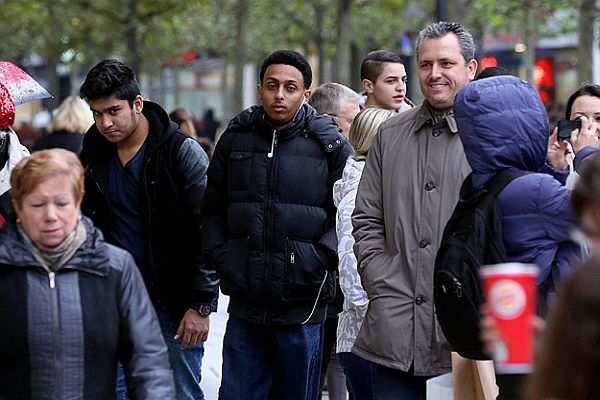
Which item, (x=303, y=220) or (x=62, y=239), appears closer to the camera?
(x=62, y=239)

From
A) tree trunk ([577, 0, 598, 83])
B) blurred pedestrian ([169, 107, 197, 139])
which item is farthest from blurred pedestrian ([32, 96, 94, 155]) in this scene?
tree trunk ([577, 0, 598, 83])

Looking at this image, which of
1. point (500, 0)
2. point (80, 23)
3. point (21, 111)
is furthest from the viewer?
point (21, 111)

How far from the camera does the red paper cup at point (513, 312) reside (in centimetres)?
282

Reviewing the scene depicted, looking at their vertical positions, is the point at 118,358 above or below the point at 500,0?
below

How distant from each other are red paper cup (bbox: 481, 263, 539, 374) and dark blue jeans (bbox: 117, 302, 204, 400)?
406cm

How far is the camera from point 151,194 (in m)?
6.66

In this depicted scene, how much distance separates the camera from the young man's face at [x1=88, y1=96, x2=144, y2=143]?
6664 millimetres

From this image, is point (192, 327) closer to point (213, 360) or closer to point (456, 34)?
point (456, 34)

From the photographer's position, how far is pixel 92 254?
4.45 meters

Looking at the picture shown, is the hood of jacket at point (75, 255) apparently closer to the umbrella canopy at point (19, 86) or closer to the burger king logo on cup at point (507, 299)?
the burger king logo on cup at point (507, 299)

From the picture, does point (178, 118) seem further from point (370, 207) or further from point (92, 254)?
point (92, 254)

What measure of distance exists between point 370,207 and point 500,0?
91.0ft

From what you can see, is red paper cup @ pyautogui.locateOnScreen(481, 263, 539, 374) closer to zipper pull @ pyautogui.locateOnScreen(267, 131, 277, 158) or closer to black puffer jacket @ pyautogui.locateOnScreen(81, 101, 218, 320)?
zipper pull @ pyautogui.locateOnScreen(267, 131, 277, 158)

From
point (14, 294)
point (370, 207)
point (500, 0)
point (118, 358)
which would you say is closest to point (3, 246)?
point (14, 294)
